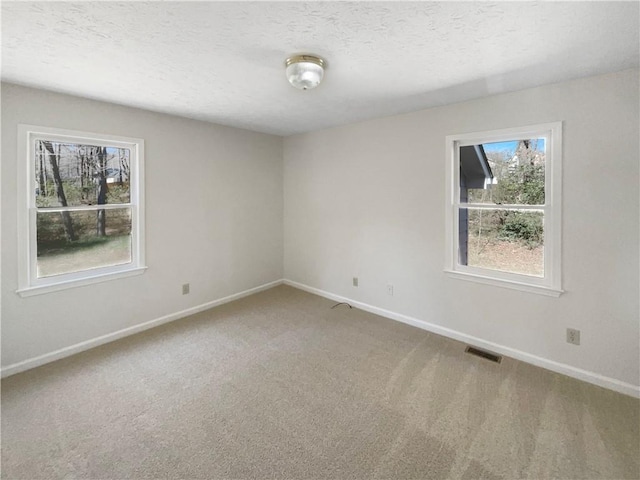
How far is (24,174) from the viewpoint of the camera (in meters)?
2.47

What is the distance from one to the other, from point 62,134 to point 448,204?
12.0 ft

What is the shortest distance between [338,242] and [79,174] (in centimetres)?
293

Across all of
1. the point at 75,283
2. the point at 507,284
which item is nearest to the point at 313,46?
the point at 507,284

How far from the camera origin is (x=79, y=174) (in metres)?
2.86

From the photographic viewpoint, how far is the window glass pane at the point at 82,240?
8.80 feet

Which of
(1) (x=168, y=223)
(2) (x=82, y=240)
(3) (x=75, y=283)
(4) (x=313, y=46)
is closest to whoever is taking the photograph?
(4) (x=313, y=46)

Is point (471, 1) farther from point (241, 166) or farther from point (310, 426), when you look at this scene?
point (241, 166)

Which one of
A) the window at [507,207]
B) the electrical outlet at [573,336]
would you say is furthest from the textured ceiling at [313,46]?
the electrical outlet at [573,336]

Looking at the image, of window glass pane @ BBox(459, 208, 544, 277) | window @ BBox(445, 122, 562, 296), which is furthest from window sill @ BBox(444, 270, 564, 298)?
window glass pane @ BBox(459, 208, 544, 277)

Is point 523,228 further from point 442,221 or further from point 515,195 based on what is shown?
point 442,221

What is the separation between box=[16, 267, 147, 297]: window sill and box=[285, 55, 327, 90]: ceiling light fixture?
257 cm

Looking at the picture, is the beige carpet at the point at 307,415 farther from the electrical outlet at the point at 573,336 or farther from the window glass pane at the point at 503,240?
the window glass pane at the point at 503,240

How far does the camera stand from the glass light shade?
1923mm

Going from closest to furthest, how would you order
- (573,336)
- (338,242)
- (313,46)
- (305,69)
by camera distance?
(313,46) < (305,69) < (573,336) < (338,242)
